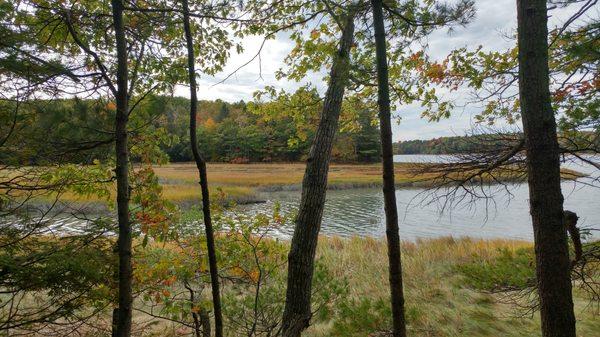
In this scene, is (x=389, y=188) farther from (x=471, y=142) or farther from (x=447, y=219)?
(x=447, y=219)

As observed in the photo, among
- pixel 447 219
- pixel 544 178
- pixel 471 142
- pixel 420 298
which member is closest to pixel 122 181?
pixel 544 178

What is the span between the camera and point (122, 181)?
2.73 m

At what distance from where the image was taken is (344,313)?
575 centimetres

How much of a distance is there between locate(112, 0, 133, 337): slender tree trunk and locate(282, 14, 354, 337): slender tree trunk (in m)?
1.84

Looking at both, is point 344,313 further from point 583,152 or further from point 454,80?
point 454,80

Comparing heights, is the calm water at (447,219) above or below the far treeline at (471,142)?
below

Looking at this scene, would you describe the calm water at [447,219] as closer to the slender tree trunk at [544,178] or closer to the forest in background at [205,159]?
the forest in background at [205,159]

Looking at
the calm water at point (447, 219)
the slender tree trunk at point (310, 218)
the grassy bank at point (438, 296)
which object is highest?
the slender tree trunk at point (310, 218)

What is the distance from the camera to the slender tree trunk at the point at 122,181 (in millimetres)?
2715

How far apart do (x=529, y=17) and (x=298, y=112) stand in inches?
139

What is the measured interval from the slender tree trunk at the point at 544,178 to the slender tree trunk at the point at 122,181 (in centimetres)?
298

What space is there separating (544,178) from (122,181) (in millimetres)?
3064

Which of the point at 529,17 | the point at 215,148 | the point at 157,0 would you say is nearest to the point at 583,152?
the point at 529,17

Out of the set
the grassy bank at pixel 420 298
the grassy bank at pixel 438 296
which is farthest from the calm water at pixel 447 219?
the grassy bank at pixel 420 298
